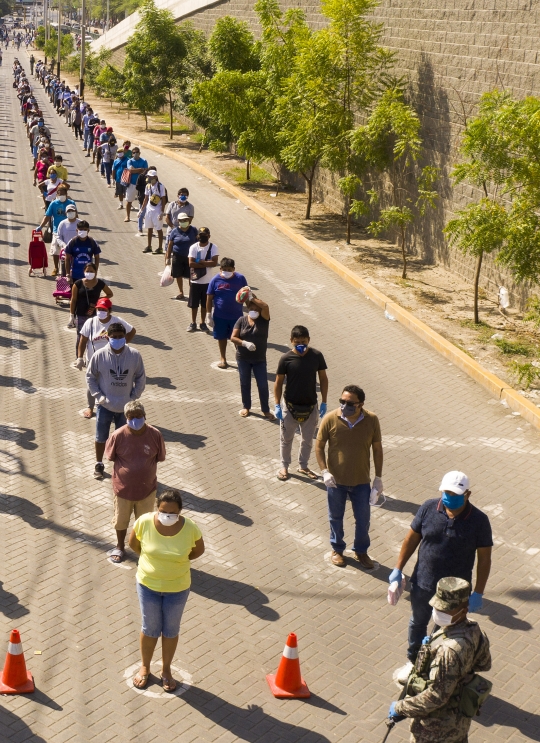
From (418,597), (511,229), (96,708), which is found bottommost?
(96,708)

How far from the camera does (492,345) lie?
16094 mm

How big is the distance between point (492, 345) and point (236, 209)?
12.4 meters

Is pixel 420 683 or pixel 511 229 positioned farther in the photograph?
pixel 511 229

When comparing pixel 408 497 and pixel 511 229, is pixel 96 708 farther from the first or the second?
pixel 511 229

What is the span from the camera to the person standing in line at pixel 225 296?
13664 mm

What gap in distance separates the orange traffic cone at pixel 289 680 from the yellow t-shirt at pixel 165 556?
3.08ft

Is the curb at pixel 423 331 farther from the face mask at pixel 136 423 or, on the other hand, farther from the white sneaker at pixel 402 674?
the face mask at pixel 136 423

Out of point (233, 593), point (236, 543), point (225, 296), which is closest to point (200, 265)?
point (225, 296)

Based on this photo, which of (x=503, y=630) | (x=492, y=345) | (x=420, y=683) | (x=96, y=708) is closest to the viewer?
(x=420, y=683)

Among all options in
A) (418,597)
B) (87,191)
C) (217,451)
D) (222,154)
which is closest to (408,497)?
(217,451)

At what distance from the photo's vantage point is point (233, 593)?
8.87m

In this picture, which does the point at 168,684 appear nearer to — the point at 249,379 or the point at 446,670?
the point at 446,670

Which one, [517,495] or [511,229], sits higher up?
[511,229]

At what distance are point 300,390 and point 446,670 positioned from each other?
5270mm
